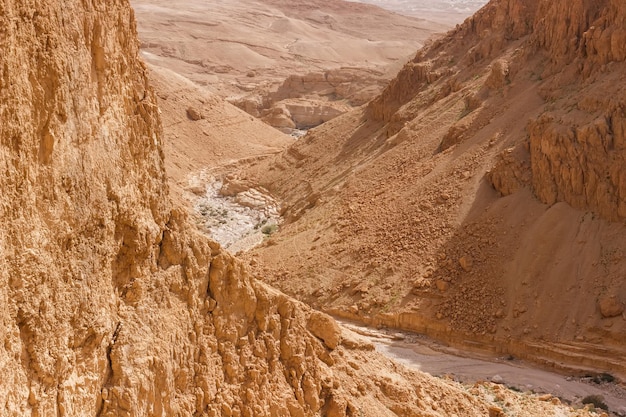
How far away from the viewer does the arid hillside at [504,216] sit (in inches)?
676

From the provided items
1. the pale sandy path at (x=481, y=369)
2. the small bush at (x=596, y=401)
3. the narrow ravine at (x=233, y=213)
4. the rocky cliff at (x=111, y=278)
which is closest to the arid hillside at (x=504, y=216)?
the pale sandy path at (x=481, y=369)

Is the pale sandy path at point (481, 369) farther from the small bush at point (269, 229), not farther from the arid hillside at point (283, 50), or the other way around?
the arid hillside at point (283, 50)

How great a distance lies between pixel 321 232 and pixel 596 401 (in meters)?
10.1

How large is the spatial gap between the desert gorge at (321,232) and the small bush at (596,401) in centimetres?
3

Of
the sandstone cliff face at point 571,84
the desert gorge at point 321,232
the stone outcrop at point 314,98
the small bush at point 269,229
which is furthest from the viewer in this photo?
the stone outcrop at point 314,98

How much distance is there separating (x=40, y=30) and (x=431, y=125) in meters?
20.5

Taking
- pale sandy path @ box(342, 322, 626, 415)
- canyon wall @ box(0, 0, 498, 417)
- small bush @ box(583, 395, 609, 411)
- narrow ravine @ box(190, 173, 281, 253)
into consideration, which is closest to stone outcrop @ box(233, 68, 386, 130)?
narrow ravine @ box(190, 173, 281, 253)

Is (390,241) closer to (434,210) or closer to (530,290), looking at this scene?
(434,210)

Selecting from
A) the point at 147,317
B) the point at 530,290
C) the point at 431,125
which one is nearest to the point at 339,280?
the point at 530,290

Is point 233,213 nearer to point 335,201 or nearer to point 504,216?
point 335,201

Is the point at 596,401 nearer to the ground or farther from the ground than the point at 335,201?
nearer to the ground

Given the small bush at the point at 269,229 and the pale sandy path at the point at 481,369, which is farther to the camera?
the small bush at the point at 269,229

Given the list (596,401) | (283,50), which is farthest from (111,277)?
(283,50)

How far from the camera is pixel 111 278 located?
6.37m
